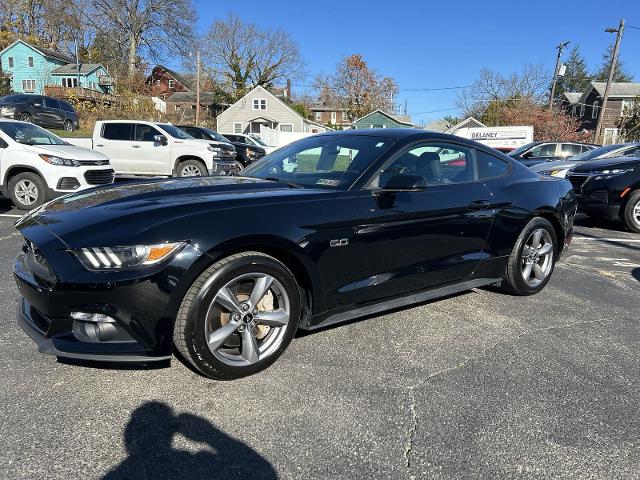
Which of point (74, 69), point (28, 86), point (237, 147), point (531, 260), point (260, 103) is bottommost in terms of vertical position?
point (531, 260)

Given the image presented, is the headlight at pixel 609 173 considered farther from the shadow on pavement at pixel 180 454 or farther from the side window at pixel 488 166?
the shadow on pavement at pixel 180 454

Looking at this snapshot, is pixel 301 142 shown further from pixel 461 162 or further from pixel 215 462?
pixel 215 462

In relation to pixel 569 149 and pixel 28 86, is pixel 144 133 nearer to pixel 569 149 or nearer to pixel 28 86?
pixel 569 149

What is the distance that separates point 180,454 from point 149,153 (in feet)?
37.2

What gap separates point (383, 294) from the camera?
3.33 m

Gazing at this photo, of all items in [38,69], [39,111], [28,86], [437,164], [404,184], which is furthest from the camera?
[28,86]

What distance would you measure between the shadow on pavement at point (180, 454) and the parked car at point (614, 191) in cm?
778

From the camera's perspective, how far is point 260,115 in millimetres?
50281

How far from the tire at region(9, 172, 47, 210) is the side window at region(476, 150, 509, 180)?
7.45 metres

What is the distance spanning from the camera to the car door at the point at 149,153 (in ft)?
40.4

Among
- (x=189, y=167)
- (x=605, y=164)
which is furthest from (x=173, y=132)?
(x=605, y=164)

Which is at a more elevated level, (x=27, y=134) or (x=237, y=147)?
(x=237, y=147)

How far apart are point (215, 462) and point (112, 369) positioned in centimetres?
114

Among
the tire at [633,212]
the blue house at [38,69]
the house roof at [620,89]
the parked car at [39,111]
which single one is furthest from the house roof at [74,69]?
the tire at [633,212]
